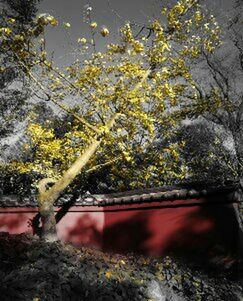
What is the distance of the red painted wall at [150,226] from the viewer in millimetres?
9000

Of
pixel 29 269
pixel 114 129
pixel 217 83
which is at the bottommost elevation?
pixel 29 269

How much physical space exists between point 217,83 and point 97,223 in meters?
11.6

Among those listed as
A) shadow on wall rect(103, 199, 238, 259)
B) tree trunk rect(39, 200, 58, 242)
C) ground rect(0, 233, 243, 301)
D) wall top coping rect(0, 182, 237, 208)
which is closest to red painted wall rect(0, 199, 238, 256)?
shadow on wall rect(103, 199, 238, 259)

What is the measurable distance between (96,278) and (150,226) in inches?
186

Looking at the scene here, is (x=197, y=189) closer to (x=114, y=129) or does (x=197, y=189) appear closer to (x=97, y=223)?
(x=114, y=129)

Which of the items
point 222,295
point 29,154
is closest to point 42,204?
point 222,295

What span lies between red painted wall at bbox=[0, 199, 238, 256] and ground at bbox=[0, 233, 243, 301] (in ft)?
3.17

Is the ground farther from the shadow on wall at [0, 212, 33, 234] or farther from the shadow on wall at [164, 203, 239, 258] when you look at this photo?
the shadow on wall at [0, 212, 33, 234]

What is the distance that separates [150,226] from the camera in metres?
11.1

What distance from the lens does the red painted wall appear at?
354 inches

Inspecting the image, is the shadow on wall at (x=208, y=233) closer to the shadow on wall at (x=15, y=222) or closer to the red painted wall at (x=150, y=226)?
the red painted wall at (x=150, y=226)

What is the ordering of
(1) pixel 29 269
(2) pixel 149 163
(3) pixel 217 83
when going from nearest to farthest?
(1) pixel 29 269, (2) pixel 149 163, (3) pixel 217 83

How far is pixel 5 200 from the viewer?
46.1 feet

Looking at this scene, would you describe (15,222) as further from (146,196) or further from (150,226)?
(150,226)
